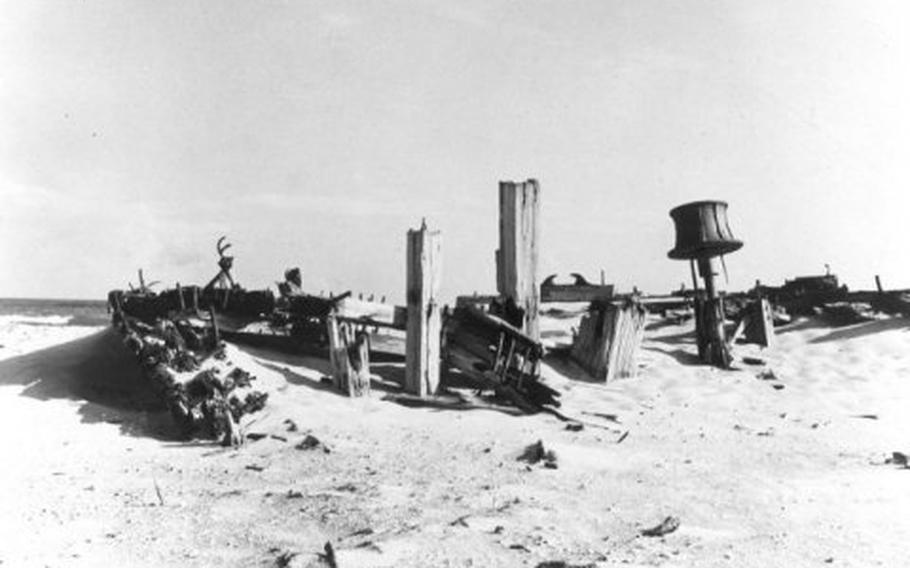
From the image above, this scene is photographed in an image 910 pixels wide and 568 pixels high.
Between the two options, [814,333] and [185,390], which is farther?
[814,333]

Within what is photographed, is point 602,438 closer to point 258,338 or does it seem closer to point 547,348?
point 547,348

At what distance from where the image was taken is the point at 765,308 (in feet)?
45.8

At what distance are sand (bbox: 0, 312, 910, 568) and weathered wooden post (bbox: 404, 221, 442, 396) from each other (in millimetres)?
343

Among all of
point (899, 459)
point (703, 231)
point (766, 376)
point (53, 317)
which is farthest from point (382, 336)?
point (53, 317)

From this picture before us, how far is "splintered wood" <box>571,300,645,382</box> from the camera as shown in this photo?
1101 cm

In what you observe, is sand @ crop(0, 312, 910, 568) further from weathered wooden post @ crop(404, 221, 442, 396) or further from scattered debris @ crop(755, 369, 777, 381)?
weathered wooden post @ crop(404, 221, 442, 396)

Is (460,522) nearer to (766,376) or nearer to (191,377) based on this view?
(191,377)

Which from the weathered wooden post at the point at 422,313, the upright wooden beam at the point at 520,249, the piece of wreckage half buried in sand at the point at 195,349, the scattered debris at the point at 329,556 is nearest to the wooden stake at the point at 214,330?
the piece of wreckage half buried in sand at the point at 195,349

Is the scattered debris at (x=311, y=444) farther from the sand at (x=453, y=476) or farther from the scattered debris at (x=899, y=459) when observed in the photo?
the scattered debris at (x=899, y=459)

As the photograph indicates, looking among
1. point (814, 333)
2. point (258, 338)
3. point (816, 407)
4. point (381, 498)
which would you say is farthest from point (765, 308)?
point (381, 498)

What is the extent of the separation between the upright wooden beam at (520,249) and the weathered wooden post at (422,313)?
1.15m

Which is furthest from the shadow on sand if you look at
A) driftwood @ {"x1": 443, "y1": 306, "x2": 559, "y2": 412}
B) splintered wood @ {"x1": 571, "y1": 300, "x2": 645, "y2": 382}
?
splintered wood @ {"x1": 571, "y1": 300, "x2": 645, "y2": 382}

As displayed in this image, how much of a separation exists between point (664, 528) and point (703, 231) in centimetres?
818

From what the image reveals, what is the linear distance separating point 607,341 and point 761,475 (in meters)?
4.21
